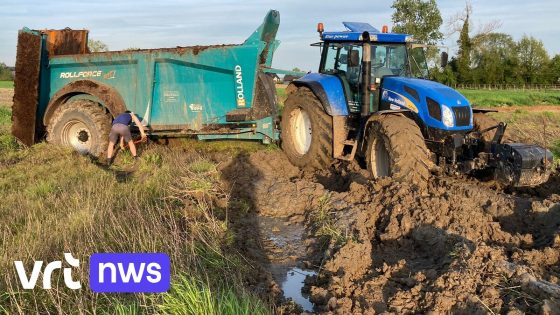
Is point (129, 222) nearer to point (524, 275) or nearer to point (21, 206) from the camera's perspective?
point (21, 206)

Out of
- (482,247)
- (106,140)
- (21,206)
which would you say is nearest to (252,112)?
(106,140)

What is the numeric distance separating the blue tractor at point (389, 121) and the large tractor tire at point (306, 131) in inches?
0.6

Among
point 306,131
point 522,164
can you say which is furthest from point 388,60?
point 522,164

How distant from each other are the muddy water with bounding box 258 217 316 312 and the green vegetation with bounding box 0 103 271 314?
40cm

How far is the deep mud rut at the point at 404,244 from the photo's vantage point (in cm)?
420

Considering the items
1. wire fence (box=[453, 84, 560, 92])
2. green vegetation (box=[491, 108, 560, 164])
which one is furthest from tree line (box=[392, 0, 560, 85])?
green vegetation (box=[491, 108, 560, 164])

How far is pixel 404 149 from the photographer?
285 inches

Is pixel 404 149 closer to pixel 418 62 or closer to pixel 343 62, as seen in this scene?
pixel 418 62

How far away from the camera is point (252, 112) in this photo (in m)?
9.98

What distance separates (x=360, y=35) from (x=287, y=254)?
13.1 feet

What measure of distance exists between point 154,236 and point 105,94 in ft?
19.7

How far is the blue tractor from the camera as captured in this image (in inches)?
283

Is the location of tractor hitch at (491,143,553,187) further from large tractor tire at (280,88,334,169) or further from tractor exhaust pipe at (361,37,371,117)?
large tractor tire at (280,88,334,169)

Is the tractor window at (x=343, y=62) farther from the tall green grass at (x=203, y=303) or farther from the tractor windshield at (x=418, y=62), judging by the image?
the tall green grass at (x=203, y=303)
